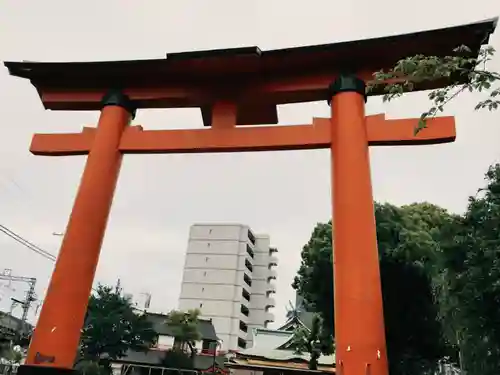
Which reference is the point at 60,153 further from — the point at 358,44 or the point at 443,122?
the point at 443,122

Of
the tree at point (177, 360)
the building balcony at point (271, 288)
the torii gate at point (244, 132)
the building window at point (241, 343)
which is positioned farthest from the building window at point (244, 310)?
the torii gate at point (244, 132)

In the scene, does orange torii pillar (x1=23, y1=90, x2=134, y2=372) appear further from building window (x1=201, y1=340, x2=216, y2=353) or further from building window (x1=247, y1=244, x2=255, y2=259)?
building window (x1=247, y1=244, x2=255, y2=259)

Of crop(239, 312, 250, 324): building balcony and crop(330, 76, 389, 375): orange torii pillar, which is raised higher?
crop(239, 312, 250, 324): building balcony

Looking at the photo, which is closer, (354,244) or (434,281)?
(354,244)

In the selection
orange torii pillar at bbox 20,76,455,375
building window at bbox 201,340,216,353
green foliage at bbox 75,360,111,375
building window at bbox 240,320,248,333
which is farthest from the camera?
building window at bbox 240,320,248,333

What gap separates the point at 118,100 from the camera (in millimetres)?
7906

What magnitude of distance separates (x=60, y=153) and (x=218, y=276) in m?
38.8

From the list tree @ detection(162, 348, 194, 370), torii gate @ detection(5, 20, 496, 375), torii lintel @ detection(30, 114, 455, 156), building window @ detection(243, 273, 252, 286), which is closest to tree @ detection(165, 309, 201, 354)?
tree @ detection(162, 348, 194, 370)

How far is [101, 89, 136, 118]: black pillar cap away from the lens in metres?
7.90

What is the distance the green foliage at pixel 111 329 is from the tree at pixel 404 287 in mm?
10315

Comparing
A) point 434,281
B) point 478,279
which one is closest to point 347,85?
point 478,279

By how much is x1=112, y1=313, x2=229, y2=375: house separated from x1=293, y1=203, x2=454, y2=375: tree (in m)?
11.6

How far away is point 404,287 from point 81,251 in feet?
27.3

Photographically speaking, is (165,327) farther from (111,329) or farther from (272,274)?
(272,274)
